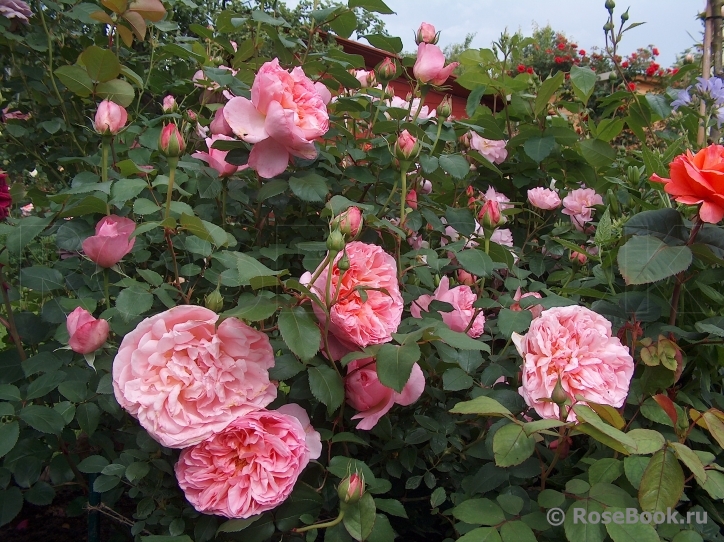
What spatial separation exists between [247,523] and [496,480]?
1.04ft

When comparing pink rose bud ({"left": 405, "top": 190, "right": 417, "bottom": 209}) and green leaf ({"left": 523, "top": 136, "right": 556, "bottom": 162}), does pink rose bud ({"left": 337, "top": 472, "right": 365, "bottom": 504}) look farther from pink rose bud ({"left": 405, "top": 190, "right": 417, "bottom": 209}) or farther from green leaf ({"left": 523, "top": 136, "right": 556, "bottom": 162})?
green leaf ({"left": 523, "top": 136, "right": 556, "bottom": 162})

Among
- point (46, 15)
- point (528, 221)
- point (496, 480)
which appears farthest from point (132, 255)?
point (528, 221)

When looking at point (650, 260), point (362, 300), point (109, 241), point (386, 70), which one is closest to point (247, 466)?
point (362, 300)

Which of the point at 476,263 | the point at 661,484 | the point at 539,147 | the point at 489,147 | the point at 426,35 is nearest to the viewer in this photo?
the point at 661,484

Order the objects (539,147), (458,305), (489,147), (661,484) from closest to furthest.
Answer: (661,484) < (458,305) < (539,147) < (489,147)

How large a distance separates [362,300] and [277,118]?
31cm

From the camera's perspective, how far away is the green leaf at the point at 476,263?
85 centimetres

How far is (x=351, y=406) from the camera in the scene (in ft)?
2.64

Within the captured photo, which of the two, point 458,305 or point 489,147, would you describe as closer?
point 458,305

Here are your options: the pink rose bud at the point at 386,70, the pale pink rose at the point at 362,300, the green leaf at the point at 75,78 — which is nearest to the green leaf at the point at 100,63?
the green leaf at the point at 75,78

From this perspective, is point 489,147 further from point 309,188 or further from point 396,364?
point 396,364

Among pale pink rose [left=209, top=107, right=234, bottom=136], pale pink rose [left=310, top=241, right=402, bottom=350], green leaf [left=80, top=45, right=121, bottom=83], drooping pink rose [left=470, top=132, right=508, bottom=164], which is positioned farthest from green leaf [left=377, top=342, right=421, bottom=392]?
drooping pink rose [left=470, top=132, right=508, bottom=164]

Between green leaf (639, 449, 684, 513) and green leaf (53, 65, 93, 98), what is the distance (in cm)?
106

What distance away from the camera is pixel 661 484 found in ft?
2.02
